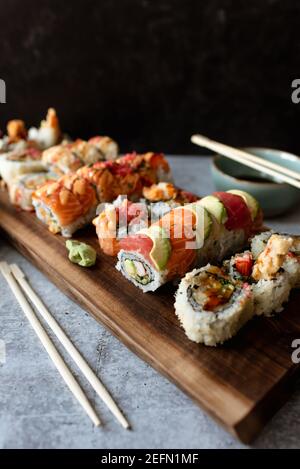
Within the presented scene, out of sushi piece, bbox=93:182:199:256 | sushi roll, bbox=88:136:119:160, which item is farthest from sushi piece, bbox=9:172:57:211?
sushi piece, bbox=93:182:199:256

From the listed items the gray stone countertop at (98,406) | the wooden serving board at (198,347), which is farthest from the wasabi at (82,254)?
the gray stone countertop at (98,406)

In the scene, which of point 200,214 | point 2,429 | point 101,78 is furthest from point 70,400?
point 101,78

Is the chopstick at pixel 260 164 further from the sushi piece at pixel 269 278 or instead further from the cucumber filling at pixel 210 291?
the cucumber filling at pixel 210 291

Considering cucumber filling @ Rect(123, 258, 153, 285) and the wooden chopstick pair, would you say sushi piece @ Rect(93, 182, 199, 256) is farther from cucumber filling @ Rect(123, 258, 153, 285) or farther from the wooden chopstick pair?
the wooden chopstick pair

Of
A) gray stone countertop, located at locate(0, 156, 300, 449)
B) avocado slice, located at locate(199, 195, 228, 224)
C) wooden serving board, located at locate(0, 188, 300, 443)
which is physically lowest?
gray stone countertop, located at locate(0, 156, 300, 449)

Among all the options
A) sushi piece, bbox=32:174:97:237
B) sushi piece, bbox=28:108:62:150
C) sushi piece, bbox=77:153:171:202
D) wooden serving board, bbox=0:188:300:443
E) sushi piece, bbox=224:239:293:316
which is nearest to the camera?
wooden serving board, bbox=0:188:300:443

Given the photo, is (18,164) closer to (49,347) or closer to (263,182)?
(49,347)

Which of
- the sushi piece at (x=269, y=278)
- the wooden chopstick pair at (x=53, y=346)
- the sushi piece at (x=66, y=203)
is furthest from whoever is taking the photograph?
the sushi piece at (x=66, y=203)
